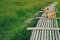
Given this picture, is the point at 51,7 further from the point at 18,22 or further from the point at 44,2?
the point at 18,22

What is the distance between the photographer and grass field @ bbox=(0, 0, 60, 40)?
2.27 meters

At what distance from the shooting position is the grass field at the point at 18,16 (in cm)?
227

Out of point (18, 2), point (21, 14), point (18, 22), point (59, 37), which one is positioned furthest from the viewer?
point (18, 2)

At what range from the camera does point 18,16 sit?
2.55 m

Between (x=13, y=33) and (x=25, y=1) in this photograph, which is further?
(x=25, y=1)

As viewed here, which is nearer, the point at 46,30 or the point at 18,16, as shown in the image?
the point at 46,30

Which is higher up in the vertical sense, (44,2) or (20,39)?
(44,2)

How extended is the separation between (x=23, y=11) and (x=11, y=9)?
112 mm

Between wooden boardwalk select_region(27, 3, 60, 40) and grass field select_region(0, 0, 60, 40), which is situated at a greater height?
grass field select_region(0, 0, 60, 40)

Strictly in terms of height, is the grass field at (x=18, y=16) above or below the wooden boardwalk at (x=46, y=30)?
above

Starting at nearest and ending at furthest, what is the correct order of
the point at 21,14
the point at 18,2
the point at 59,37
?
the point at 59,37
the point at 21,14
the point at 18,2

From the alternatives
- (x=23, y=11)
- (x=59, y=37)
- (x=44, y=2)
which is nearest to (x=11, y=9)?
(x=23, y=11)

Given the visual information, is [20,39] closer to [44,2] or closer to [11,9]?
[11,9]

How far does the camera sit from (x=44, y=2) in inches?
110
